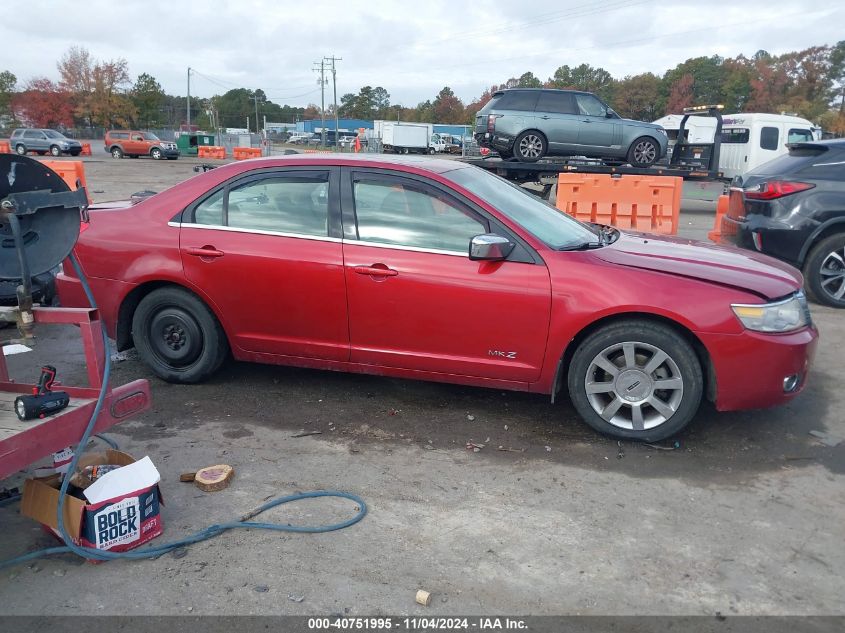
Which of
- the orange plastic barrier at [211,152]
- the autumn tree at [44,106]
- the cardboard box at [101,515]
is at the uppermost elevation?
the autumn tree at [44,106]

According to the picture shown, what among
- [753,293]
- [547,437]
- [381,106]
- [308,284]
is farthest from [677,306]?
[381,106]

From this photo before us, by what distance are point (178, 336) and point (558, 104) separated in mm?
12263

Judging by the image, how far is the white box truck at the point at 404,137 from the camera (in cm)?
4878

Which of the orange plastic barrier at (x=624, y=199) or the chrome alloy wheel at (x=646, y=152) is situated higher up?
the chrome alloy wheel at (x=646, y=152)

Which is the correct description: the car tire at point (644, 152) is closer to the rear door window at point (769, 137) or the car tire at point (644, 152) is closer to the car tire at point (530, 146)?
the car tire at point (530, 146)

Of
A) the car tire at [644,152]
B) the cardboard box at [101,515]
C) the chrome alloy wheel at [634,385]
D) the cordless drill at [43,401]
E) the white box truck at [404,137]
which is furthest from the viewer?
the white box truck at [404,137]

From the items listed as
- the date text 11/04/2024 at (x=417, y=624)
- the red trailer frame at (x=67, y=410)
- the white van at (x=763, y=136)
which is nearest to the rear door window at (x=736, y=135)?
the white van at (x=763, y=136)

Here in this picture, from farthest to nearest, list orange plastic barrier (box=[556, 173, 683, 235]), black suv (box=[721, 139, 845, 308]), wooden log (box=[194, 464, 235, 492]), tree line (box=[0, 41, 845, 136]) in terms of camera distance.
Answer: tree line (box=[0, 41, 845, 136]) < orange plastic barrier (box=[556, 173, 683, 235]) < black suv (box=[721, 139, 845, 308]) < wooden log (box=[194, 464, 235, 492])

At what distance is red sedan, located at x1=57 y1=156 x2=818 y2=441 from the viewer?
3.91 m

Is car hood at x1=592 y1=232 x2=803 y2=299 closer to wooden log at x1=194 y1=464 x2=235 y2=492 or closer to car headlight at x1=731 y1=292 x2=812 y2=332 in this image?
car headlight at x1=731 y1=292 x2=812 y2=332

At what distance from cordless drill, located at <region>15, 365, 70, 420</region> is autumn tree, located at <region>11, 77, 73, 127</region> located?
82.1 meters

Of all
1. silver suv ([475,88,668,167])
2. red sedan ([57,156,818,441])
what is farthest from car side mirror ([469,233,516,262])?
silver suv ([475,88,668,167])

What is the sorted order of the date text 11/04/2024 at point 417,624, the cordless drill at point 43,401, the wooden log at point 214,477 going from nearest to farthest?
the date text 11/04/2024 at point 417,624, the cordless drill at point 43,401, the wooden log at point 214,477

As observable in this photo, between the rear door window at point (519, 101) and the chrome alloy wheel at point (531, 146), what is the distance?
2.04 ft
